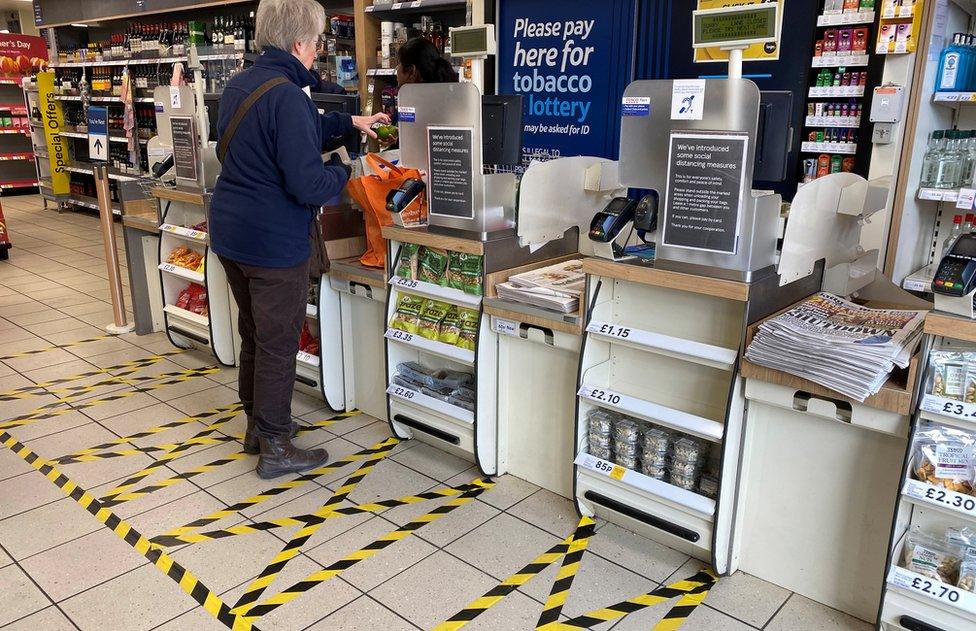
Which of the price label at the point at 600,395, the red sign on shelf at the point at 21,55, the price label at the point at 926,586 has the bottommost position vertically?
the price label at the point at 926,586

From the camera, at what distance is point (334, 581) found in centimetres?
262

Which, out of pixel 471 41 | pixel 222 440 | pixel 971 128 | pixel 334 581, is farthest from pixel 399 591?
pixel 971 128

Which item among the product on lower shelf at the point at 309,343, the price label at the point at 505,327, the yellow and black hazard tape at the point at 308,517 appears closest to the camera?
the yellow and black hazard tape at the point at 308,517

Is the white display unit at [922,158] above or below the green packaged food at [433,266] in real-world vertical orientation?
above

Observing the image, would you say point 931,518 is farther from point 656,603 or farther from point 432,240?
point 432,240

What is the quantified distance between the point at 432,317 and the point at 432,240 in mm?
400

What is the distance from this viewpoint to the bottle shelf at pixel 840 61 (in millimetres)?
3912

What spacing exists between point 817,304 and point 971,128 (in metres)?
2.19

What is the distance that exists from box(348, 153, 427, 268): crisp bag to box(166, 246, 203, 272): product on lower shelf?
162 cm

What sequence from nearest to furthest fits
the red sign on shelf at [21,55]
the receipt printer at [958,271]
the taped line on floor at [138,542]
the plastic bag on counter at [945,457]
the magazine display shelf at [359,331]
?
1. the receipt printer at [958,271]
2. the plastic bag on counter at [945,457]
3. the taped line on floor at [138,542]
4. the magazine display shelf at [359,331]
5. the red sign on shelf at [21,55]

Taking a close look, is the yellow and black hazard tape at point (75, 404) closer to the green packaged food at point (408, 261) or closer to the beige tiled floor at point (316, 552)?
the beige tiled floor at point (316, 552)

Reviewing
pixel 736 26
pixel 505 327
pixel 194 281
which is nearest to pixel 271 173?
pixel 505 327

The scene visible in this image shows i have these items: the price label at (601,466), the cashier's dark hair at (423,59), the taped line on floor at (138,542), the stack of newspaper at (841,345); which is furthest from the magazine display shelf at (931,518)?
the cashier's dark hair at (423,59)

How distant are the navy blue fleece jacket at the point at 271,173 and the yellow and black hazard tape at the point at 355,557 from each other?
1.19 meters
